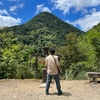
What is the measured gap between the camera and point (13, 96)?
695 centimetres

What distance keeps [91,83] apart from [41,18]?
71.2 metres

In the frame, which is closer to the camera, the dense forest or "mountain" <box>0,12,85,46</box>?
the dense forest

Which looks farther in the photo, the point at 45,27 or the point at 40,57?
the point at 45,27

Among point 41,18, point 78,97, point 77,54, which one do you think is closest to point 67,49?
point 77,54

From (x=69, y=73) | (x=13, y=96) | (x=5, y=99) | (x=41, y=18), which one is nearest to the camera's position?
(x=5, y=99)

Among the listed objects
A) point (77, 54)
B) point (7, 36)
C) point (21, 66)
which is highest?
point (7, 36)

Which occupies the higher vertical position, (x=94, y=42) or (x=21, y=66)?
(x=94, y=42)

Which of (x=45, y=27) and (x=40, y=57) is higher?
(x=45, y=27)

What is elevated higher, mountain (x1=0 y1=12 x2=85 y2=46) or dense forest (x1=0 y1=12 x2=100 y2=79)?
mountain (x1=0 y1=12 x2=85 y2=46)

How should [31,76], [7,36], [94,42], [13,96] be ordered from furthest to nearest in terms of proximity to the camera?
[7,36]
[94,42]
[31,76]
[13,96]

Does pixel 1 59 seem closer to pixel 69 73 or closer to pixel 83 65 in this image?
pixel 69 73

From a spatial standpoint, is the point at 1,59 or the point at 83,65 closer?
the point at 1,59

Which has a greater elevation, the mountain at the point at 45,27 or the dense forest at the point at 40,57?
the mountain at the point at 45,27

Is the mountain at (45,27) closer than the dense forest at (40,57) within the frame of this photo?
No
